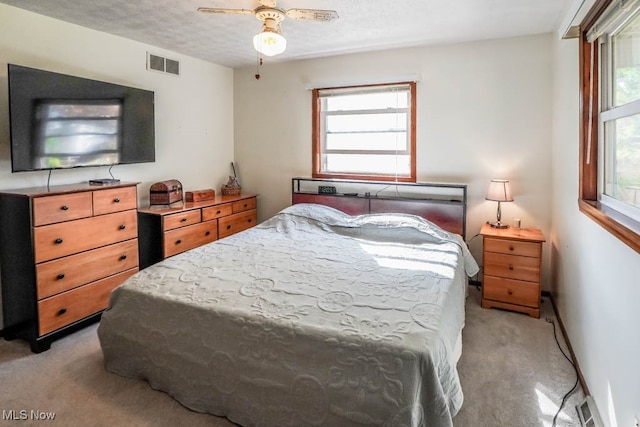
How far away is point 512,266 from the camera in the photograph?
3.29 meters

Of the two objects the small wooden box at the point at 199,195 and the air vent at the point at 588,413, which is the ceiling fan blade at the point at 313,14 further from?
the air vent at the point at 588,413

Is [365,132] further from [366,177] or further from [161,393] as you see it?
[161,393]

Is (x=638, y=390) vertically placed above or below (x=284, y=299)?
below

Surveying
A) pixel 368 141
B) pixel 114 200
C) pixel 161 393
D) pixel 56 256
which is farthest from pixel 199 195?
pixel 161 393

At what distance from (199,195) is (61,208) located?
1602 millimetres

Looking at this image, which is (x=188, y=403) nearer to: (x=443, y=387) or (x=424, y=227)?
(x=443, y=387)

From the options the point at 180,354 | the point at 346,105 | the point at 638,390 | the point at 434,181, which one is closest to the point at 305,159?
the point at 346,105

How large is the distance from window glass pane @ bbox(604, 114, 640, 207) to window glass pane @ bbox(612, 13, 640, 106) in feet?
0.39

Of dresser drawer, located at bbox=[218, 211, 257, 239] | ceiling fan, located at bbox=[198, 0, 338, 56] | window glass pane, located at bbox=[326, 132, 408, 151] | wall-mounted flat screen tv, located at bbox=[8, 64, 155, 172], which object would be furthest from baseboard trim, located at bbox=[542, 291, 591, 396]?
wall-mounted flat screen tv, located at bbox=[8, 64, 155, 172]

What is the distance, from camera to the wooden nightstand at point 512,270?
10.5 ft

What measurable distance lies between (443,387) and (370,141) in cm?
305

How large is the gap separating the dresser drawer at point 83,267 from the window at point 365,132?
220 cm

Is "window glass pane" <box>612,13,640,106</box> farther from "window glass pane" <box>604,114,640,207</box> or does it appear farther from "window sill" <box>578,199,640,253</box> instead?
"window sill" <box>578,199,640,253</box>

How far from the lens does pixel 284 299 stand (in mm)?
2084
